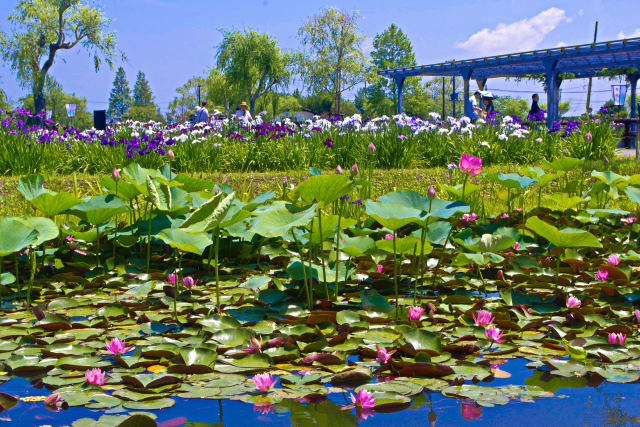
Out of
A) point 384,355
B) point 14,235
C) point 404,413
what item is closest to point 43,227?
point 14,235

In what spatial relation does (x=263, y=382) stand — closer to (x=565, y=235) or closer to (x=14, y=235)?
(x=14, y=235)

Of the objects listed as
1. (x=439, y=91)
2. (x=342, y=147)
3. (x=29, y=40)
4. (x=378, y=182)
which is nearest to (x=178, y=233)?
(x=378, y=182)

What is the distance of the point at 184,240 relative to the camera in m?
2.05

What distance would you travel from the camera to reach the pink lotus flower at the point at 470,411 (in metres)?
1.29

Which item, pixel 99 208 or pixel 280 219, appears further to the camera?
pixel 99 208

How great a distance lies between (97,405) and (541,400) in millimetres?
1120

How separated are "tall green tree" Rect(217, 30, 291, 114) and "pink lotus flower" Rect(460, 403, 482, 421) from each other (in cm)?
3326

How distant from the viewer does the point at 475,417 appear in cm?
129

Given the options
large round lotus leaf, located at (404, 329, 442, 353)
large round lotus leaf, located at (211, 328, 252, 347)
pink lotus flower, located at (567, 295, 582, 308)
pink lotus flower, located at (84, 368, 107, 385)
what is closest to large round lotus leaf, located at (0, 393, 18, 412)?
pink lotus flower, located at (84, 368, 107, 385)

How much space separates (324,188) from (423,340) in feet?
2.27

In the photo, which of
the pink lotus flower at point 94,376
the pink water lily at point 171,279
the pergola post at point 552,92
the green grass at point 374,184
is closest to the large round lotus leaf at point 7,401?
the pink lotus flower at point 94,376

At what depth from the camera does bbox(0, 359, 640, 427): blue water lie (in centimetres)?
126

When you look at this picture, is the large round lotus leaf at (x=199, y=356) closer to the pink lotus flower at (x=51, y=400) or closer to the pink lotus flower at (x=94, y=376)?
the pink lotus flower at (x=94, y=376)

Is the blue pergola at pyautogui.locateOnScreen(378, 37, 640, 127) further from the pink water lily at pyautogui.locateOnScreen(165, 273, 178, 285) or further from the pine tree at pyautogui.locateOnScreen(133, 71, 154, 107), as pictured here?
the pine tree at pyautogui.locateOnScreen(133, 71, 154, 107)
